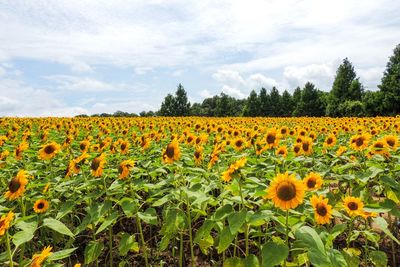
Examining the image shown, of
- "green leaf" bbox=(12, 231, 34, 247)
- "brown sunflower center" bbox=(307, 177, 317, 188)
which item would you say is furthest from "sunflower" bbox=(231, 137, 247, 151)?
"green leaf" bbox=(12, 231, 34, 247)

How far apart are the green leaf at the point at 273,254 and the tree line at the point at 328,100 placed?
146ft

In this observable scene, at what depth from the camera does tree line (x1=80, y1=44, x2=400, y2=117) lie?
4569 centimetres

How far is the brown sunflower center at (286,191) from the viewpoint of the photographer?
2776 mm

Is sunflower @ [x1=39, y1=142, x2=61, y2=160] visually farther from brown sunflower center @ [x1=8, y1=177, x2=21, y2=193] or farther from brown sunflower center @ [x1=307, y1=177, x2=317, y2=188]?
brown sunflower center @ [x1=307, y1=177, x2=317, y2=188]

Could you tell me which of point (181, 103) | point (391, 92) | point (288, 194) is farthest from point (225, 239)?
point (181, 103)

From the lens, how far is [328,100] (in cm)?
6244

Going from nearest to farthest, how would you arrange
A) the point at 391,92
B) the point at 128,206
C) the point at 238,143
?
1. the point at 128,206
2. the point at 238,143
3. the point at 391,92

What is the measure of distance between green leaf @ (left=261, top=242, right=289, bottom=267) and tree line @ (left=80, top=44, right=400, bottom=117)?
44440 millimetres

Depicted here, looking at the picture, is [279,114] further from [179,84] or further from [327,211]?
[327,211]

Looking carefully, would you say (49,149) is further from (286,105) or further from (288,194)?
(286,105)

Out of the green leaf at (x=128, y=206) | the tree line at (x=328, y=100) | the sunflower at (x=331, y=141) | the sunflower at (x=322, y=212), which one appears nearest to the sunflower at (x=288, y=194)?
the sunflower at (x=322, y=212)

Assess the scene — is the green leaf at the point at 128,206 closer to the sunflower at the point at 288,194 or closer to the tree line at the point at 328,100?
the sunflower at the point at 288,194

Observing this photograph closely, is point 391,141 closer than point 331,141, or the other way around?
point 391,141

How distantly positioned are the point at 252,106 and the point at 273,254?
68.8 meters
